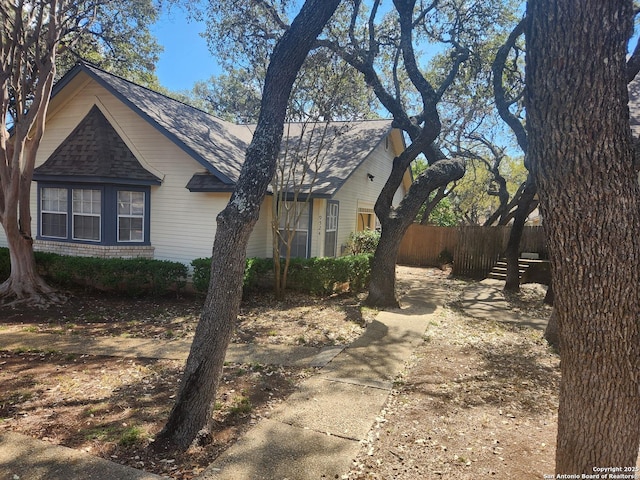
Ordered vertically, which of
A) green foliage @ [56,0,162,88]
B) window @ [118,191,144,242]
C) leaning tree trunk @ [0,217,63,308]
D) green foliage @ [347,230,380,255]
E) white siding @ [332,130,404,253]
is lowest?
leaning tree trunk @ [0,217,63,308]

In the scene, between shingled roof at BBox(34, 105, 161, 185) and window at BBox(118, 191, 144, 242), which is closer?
shingled roof at BBox(34, 105, 161, 185)

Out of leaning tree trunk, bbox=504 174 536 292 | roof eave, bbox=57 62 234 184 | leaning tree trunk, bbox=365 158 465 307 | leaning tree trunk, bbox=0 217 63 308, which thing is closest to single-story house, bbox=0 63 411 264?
roof eave, bbox=57 62 234 184

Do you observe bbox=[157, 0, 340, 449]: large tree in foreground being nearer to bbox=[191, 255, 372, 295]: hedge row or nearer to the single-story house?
bbox=[191, 255, 372, 295]: hedge row

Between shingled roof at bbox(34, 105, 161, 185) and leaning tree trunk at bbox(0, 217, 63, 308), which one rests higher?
shingled roof at bbox(34, 105, 161, 185)

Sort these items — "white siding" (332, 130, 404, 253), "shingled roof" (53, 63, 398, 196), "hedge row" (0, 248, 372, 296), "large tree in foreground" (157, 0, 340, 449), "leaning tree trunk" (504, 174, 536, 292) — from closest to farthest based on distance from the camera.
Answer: "large tree in foreground" (157, 0, 340, 449)
"hedge row" (0, 248, 372, 296)
"shingled roof" (53, 63, 398, 196)
"leaning tree trunk" (504, 174, 536, 292)
"white siding" (332, 130, 404, 253)

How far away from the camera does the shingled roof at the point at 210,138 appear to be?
1102cm

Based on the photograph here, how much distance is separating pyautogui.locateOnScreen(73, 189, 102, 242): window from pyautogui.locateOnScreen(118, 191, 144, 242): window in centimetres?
61

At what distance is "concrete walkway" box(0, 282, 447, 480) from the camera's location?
3.48 metres

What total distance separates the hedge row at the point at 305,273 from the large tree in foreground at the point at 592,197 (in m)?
8.56

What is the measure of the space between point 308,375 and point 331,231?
770 cm

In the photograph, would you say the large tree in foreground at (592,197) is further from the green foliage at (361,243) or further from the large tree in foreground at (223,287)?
the green foliage at (361,243)

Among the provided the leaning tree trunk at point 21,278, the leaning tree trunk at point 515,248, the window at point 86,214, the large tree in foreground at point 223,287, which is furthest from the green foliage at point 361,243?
the large tree in foreground at point 223,287

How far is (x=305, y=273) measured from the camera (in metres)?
10.9

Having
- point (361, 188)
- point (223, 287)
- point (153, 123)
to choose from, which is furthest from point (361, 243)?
point (223, 287)
